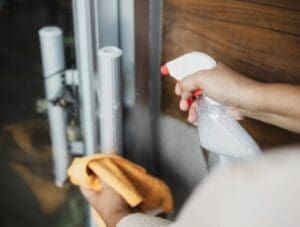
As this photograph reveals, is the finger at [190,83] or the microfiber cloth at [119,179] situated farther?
the microfiber cloth at [119,179]

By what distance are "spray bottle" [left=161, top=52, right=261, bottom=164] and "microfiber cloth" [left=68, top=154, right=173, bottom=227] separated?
23cm

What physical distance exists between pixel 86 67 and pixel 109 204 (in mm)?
316

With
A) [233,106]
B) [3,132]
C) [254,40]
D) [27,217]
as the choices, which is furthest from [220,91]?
[27,217]

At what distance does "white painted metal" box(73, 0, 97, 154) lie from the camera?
100cm

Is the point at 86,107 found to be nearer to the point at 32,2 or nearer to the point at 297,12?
the point at 32,2

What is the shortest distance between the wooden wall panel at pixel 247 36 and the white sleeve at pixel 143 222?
331mm

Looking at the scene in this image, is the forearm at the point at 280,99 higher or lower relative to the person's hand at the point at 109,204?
higher

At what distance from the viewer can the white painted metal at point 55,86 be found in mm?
1051

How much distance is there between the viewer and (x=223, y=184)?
0.40 meters

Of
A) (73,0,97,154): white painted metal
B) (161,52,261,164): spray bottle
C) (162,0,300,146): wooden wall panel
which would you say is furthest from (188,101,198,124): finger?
(73,0,97,154): white painted metal

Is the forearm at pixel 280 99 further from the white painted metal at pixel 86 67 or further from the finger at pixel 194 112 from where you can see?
the white painted metal at pixel 86 67

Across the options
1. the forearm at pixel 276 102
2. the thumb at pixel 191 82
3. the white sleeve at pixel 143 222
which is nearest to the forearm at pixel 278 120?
the forearm at pixel 276 102

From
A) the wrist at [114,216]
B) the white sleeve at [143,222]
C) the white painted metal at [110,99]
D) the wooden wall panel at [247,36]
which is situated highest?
the wooden wall panel at [247,36]

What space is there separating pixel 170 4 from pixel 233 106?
30 centimetres
